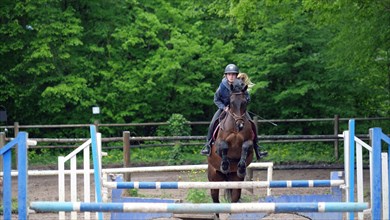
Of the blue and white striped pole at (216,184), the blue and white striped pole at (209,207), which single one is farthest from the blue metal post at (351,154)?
the blue and white striped pole at (209,207)

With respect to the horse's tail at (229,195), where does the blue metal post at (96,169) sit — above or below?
above

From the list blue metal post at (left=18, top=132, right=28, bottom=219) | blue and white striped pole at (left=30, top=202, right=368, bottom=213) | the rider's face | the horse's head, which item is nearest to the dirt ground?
the horse's head

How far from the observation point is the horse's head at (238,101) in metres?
11.7

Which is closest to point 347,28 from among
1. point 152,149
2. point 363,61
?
point 363,61

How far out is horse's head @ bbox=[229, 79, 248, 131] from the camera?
1173cm

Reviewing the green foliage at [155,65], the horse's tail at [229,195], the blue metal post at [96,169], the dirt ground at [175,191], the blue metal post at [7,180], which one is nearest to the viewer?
the blue metal post at [7,180]

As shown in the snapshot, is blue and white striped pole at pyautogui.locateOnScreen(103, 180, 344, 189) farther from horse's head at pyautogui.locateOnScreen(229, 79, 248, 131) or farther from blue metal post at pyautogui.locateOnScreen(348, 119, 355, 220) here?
horse's head at pyautogui.locateOnScreen(229, 79, 248, 131)

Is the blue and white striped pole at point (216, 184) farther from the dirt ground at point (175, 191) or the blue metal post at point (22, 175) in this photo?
the blue metal post at point (22, 175)

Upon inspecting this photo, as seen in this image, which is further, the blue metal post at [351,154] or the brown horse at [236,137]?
the brown horse at [236,137]

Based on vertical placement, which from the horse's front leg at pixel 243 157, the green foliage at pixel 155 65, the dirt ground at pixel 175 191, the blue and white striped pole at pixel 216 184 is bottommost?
the dirt ground at pixel 175 191

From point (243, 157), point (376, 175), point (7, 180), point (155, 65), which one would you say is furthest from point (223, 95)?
point (155, 65)

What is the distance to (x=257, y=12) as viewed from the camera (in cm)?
2112

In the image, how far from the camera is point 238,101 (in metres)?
11.7

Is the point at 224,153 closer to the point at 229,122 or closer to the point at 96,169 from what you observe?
the point at 229,122
